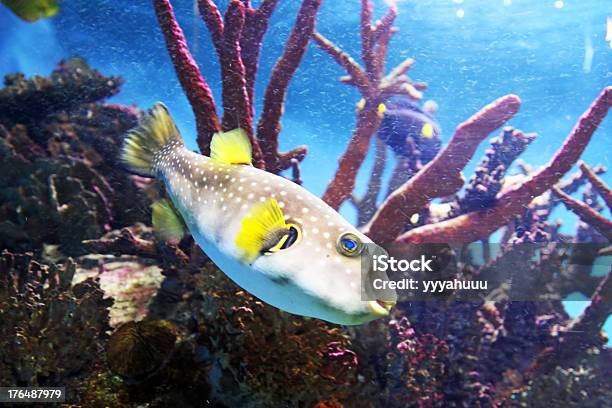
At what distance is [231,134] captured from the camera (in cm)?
199

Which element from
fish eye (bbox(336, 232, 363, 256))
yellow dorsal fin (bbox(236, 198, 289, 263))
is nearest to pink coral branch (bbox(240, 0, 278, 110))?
yellow dorsal fin (bbox(236, 198, 289, 263))

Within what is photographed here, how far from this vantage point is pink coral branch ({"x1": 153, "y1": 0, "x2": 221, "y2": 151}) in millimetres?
3666

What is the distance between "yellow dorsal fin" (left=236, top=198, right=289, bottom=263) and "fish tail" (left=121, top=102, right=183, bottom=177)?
1149mm

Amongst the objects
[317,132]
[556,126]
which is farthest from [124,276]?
[556,126]

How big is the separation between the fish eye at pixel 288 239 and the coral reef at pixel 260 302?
1.59 m

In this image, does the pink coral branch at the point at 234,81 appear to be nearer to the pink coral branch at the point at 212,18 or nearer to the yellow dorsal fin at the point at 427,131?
the pink coral branch at the point at 212,18

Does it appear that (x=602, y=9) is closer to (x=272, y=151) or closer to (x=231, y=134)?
(x=272, y=151)

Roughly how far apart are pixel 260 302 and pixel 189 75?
2.35 metres

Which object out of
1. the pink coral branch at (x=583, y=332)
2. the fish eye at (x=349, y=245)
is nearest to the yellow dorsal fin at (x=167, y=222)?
the fish eye at (x=349, y=245)

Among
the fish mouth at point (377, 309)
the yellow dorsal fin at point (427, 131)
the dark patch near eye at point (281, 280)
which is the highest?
the yellow dorsal fin at point (427, 131)

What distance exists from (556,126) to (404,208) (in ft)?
50.2

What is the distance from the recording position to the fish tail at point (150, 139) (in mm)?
2383

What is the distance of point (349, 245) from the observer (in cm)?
141

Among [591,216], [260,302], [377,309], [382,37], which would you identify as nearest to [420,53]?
[382,37]
